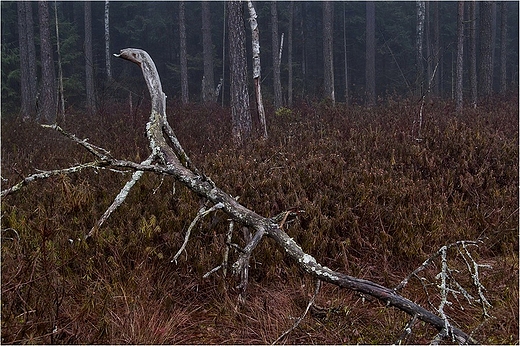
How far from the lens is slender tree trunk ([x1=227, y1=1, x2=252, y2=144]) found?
980 cm

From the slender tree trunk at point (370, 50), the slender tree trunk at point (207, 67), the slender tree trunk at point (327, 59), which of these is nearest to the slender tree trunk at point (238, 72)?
the slender tree trunk at point (207, 67)

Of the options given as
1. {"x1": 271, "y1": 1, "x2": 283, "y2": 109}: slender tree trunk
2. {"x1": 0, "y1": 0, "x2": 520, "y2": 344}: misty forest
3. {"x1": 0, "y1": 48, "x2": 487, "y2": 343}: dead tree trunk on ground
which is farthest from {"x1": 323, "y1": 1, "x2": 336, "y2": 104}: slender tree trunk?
{"x1": 0, "y1": 48, "x2": 487, "y2": 343}: dead tree trunk on ground

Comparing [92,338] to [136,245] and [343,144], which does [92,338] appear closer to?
[136,245]

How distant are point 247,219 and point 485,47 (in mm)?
15218

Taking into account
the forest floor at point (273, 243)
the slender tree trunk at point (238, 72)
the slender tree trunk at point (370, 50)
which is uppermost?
the slender tree trunk at point (370, 50)

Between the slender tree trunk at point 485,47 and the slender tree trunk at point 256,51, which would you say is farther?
the slender tree trunk at point 485,47

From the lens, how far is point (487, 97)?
14578mm

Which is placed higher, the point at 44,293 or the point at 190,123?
the point at 190,123

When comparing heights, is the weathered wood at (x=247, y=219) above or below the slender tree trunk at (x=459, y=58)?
below

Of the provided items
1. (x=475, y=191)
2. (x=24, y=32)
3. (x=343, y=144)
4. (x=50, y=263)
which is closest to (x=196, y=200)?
(x=50, y=263)

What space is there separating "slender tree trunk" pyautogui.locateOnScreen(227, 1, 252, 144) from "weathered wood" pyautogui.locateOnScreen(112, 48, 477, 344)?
471 cm

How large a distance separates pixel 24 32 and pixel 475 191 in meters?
19.5

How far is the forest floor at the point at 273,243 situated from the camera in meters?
3.82

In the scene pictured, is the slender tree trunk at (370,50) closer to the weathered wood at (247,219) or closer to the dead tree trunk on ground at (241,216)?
the weathered wood at (247,219)
